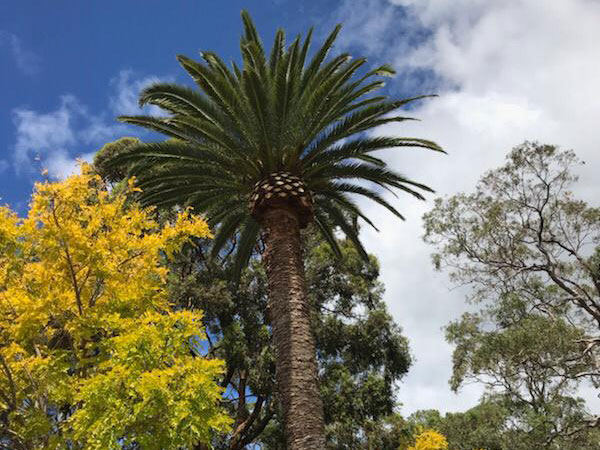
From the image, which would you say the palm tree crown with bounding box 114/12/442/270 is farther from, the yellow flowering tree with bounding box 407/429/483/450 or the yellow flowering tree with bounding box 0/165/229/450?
the yellow flowering tree with bounding box 407/429/483/450

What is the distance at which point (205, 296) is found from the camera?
17.4 meters

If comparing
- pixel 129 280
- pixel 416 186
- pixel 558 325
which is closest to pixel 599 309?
pixel 558 325

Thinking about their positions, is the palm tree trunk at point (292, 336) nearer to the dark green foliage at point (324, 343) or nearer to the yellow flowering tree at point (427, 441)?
the dark green foliage at point (324, 343)

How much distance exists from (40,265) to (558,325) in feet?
61.7

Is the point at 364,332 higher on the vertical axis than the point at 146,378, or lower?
higher

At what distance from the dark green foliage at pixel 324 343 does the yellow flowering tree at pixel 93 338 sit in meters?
8.37

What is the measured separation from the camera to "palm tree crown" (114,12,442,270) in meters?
9.98

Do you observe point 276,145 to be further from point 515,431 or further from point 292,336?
point 515,431

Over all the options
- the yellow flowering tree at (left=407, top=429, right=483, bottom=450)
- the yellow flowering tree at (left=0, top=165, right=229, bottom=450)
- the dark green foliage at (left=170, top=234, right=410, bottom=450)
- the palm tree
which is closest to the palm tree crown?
the palm tree

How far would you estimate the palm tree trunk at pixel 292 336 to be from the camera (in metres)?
7.98

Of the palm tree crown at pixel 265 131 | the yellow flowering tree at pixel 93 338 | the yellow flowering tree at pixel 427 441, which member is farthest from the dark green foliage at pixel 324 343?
the yellow flowering tree at pixel 93 338

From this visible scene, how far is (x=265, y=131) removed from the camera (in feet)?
32.1

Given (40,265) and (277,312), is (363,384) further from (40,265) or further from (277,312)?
(40,265)

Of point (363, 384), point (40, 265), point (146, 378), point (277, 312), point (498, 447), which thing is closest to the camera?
point (146, 378)
